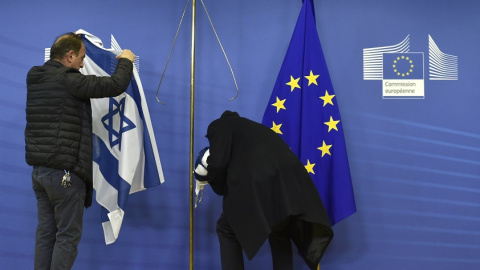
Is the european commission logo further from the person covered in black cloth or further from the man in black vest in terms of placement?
the man in black vest

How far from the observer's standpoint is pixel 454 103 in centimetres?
248

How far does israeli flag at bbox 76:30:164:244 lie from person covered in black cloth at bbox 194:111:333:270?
394 mm

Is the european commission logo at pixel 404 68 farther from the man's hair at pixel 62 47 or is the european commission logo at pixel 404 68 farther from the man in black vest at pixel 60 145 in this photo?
the man's hair at pixel 62 47

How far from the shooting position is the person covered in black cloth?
5.99 ft

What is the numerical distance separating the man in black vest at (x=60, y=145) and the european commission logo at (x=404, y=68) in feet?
4.60

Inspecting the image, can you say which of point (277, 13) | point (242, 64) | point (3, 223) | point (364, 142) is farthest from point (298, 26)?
point (3, 223)

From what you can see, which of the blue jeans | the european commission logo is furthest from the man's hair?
the european commission logo

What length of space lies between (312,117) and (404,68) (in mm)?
645

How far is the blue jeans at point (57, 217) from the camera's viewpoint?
1842 mm

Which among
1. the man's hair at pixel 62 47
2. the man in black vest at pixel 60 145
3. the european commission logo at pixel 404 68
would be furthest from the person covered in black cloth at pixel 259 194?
the european commission logo at pixel 404 68

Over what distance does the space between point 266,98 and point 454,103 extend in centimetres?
104

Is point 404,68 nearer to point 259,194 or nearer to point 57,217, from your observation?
point 259,194

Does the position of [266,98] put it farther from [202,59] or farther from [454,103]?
[454,103]

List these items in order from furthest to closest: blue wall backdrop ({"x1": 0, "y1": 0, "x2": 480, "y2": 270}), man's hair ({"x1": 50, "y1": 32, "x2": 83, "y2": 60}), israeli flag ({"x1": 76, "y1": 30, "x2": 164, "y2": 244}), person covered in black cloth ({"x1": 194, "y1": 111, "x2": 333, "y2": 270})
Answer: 1. blue wall backdrop ({"x1": 0, "y1": 0, "x2": 480, "y2": 270})
2. israeli flag ({"x1": 76, "y1": 30, "x2": 164, "y2": 244})
3. man's hair ({"x1": 50, "y1": 32, "x2": 83, "y2": 60})
4. person covered in black cloth ({"x1": 194, "y1": 111, "x2": 333, "y2": 270})
